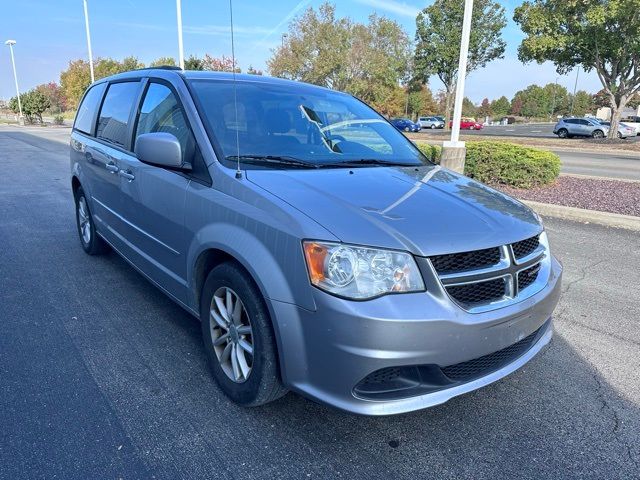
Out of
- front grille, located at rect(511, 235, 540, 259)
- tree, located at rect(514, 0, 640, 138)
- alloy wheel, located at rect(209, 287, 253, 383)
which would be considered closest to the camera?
front grille, located at rect(511, 235, 540, 259)

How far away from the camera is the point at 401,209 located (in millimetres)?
2492

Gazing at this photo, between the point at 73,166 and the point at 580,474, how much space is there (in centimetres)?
540

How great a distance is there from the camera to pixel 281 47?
37531mm

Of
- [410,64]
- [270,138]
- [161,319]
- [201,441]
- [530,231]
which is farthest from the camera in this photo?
[410,64]

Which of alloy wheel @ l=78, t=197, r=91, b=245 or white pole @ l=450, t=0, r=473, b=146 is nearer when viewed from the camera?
alloy wheel @ l=78, t=197, r=91, b=245

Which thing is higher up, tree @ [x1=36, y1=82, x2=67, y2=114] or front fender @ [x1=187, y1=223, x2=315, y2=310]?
tree @ [x1=36, y1=82, x2=67, y2=114]

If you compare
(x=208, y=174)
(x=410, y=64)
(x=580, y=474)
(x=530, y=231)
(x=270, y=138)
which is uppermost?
(x=410, y=64)

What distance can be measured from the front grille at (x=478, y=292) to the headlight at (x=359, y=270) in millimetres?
192

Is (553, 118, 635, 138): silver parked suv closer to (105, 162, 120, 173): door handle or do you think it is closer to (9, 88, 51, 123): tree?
(105, 162, 120, 173): door handle

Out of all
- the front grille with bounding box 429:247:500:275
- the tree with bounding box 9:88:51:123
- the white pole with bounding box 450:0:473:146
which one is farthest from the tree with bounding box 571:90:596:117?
the front grille with bounding box 429:247:500:275

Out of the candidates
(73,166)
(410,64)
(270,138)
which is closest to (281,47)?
(410,64)

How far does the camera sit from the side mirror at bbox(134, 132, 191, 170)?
113 inches

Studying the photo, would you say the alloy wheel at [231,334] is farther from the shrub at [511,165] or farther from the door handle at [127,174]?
the shrub at [511,165]

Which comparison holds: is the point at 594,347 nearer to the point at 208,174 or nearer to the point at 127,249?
the point at 208,174
